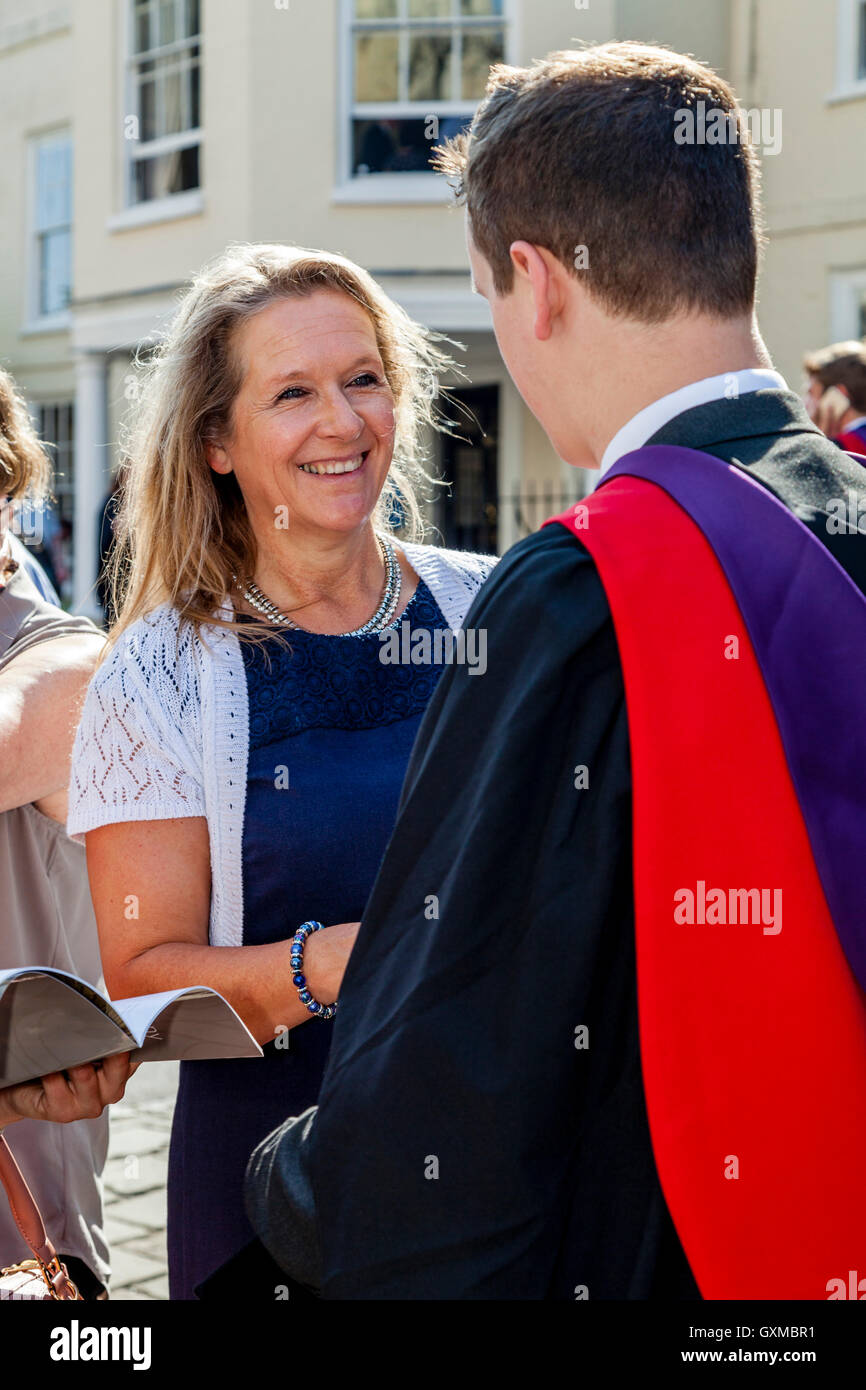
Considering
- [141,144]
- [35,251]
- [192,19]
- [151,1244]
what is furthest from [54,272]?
[151,1244]

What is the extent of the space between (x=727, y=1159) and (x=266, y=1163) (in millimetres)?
423

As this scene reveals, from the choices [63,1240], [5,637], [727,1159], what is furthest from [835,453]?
[63,1240]

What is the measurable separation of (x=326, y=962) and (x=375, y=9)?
39.3 feet

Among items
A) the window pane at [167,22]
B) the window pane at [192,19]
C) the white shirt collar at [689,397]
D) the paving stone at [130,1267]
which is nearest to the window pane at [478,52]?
the window pane at [192,19]

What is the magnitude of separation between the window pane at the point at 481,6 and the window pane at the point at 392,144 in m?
0.85

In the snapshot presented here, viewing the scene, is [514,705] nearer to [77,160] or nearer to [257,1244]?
[257,1244]

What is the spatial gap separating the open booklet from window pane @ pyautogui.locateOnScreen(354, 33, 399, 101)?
12014 mm

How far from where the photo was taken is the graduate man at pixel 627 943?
45.6 inches

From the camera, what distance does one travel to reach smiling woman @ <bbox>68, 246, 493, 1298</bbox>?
2.12 metres

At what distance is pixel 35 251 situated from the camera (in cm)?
1800

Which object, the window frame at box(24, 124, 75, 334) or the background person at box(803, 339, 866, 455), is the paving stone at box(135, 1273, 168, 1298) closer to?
the background person at box(803, 339, 866, 455)

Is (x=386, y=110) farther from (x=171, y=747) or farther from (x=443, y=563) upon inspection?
(x=171, y=747)

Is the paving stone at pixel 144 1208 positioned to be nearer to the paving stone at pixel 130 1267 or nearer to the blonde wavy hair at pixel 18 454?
the paving stone at pixel 130 1267

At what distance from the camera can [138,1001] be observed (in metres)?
1.61
